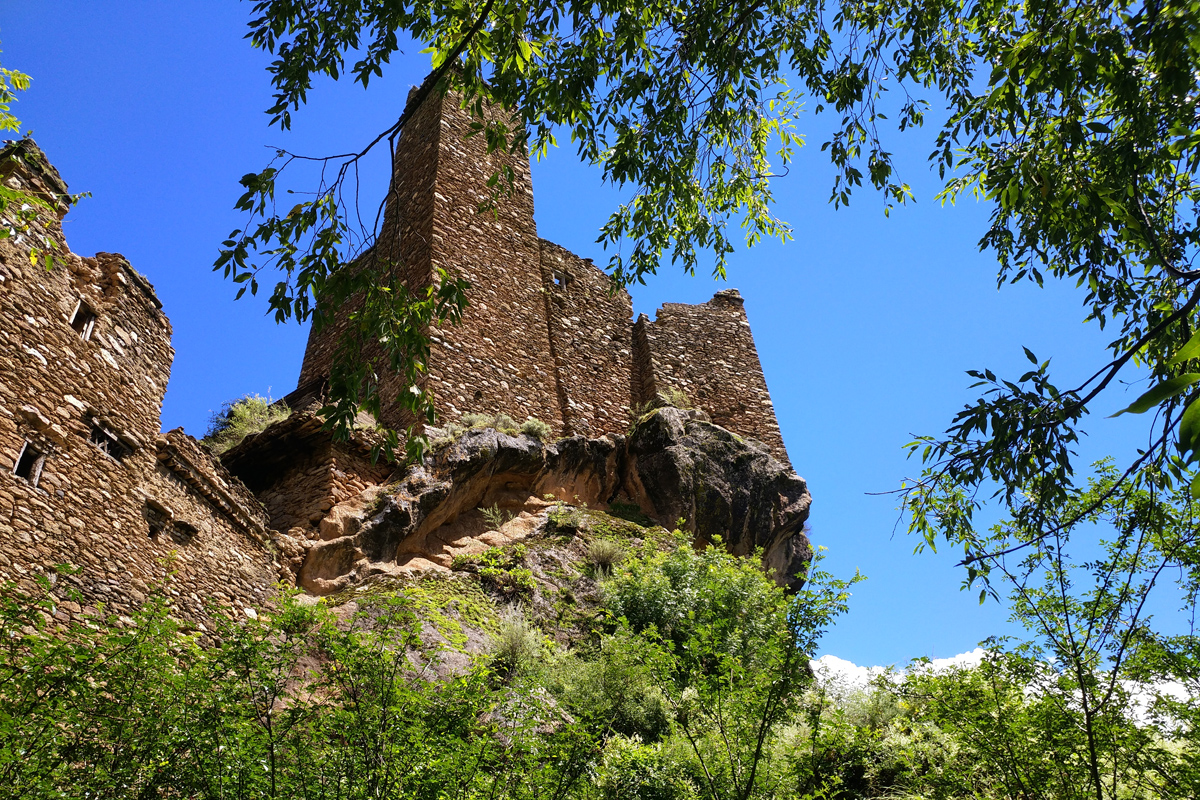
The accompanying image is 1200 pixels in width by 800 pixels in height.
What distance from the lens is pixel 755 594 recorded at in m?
11.2

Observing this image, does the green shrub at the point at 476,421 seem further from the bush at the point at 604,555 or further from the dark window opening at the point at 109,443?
the dark window opening at the point at 109,443

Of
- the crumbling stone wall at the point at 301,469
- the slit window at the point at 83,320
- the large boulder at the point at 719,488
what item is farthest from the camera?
the large boulder at the point at 719,488

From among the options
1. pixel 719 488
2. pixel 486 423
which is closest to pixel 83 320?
pixel 486 423

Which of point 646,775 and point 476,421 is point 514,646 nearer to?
point 646,775

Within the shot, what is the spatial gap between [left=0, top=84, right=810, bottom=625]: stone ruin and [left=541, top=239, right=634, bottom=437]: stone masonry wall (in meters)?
0.05

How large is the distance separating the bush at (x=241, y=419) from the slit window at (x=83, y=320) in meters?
5.45

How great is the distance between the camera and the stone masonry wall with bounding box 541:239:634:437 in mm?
16062

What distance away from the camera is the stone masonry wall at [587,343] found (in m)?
16.1

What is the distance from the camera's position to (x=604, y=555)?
1226 centimetres

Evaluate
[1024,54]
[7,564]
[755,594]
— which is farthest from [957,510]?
[7,564]

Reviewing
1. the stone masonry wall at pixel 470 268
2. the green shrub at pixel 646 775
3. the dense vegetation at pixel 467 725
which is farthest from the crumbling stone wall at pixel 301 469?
the green shrub at pixel 646 775

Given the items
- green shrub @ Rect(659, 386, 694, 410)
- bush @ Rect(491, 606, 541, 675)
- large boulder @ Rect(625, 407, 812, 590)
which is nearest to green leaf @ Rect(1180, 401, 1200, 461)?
bush @ Rect(491, 606, 541, 675)

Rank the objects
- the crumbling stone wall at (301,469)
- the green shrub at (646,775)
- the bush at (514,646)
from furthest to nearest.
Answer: the crumbling stone wall at (301,469)
the bush at (514,646)
the green shrub at (646,775)

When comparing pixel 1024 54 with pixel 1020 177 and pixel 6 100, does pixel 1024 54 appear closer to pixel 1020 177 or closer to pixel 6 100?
pixel 1020 177
